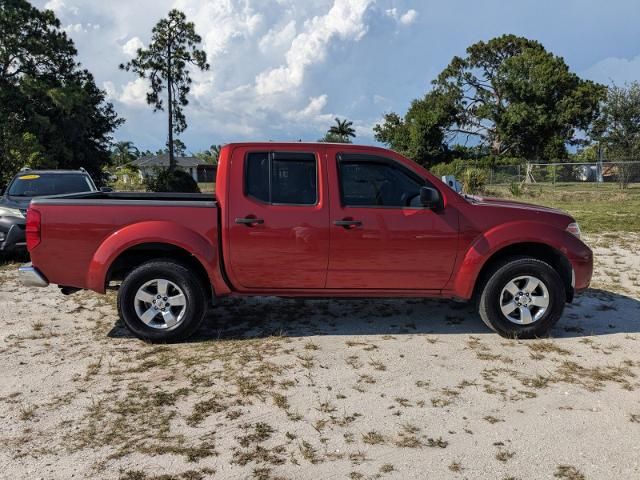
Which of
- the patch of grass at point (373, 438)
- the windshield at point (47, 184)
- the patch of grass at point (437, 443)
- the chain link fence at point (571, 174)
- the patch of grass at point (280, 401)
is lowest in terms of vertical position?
the patch of grass at point (437, 443)

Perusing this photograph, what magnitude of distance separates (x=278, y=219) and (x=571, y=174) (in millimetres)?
28308

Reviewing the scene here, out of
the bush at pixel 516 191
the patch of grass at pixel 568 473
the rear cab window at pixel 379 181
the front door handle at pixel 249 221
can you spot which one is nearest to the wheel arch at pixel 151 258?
the front door handle at pixel 249 221

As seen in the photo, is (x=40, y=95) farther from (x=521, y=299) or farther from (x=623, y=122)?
(x=623, y=122)

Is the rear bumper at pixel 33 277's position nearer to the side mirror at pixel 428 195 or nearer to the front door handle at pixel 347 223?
the front door handle at pixel 347 223

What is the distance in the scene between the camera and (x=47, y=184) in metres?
9.59

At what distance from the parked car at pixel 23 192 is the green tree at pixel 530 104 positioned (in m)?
41.6

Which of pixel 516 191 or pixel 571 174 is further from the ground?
pixel 571 174

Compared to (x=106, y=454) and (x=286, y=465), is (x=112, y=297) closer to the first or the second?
(x=106, y=454)

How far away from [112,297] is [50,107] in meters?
27.0

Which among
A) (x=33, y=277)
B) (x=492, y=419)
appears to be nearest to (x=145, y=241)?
(x=33, y=277)

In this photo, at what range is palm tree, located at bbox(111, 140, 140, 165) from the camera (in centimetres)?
8819

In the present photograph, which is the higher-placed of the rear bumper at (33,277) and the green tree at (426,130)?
the green tree at (426,130)

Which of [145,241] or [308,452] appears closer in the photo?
[308,452]

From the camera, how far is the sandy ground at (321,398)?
3018 mm
